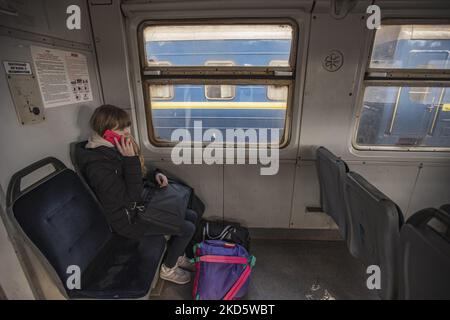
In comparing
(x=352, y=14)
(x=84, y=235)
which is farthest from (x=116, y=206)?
(x=352, y=14)

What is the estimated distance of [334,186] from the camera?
1769 mm

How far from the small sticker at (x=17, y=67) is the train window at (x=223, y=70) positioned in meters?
0.90

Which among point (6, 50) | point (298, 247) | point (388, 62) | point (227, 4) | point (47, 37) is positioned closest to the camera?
point (6, 50)

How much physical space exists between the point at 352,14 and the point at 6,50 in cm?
239

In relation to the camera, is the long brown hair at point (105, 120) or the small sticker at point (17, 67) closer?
the small sticker at point (17, 67)

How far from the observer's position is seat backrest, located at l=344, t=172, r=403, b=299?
104 centimetres

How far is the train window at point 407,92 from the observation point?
6.20ft

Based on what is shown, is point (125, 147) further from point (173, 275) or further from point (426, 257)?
point (426, 257)

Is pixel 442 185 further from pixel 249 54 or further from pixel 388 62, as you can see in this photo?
pixel 249 54

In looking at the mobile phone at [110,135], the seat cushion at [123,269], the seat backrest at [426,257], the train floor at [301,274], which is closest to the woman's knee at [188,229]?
the seat cushion at [123,269]

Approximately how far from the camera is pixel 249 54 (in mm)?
1957

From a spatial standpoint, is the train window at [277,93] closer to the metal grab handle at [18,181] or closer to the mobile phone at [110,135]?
the mobile phone at [110,135]

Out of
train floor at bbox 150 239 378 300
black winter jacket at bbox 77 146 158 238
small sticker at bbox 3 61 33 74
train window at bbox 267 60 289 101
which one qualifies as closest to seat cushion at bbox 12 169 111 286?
black winter jacket at bbox 77 146 158 238

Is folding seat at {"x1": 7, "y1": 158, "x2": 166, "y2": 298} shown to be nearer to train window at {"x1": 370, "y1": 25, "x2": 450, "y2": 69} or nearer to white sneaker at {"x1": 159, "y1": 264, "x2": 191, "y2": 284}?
white sneaker at {"x1": 159, "y1": 264, "x2": 191, "y2": 284}
